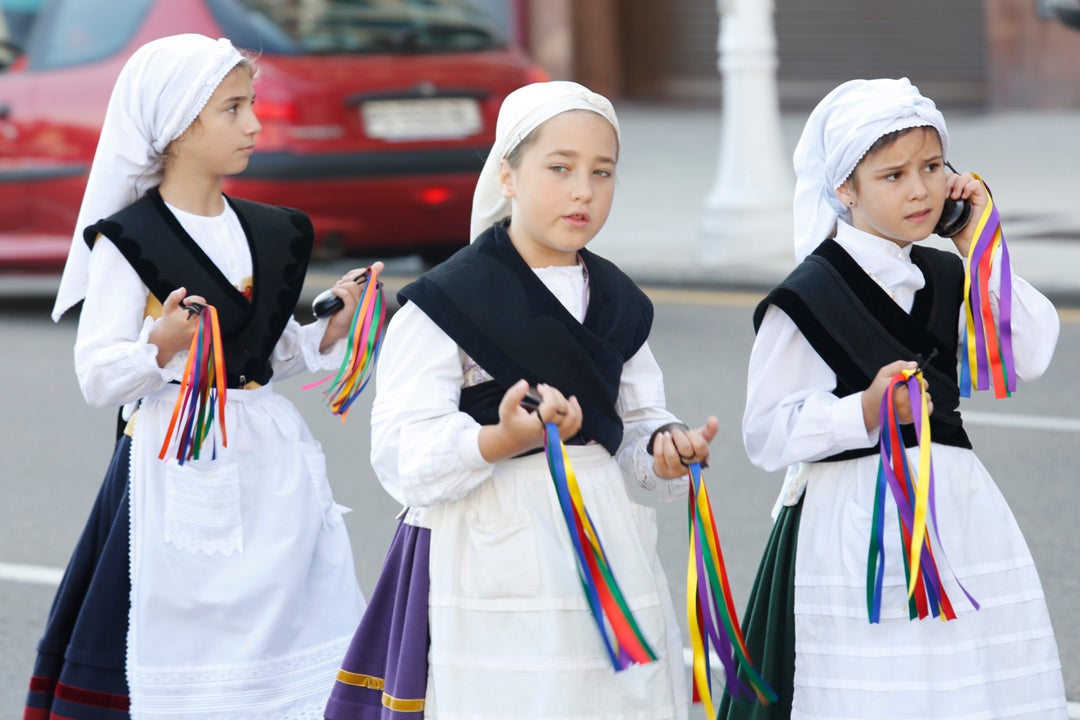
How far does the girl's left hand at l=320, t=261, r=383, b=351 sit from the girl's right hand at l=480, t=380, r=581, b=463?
1004 mm

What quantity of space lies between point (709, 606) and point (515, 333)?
574 millimetres

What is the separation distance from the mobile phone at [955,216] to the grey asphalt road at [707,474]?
159 cm

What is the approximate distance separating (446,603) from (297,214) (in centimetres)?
140

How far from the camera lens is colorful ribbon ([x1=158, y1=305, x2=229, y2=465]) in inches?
160

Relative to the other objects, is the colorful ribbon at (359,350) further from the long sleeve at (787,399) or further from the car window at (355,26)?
the car window at (355,26)

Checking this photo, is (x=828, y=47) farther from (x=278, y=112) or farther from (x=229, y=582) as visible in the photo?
(x=229, y=582)

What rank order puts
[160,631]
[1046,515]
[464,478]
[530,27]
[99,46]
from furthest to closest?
[530,27] < [99,46] < [1046,515] < [160,631] < [464,478]

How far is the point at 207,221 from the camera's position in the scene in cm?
431

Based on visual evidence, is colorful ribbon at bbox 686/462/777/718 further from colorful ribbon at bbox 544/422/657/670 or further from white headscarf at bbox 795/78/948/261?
white headscarf at bbox 795/78/948/261

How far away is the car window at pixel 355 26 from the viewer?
958cm

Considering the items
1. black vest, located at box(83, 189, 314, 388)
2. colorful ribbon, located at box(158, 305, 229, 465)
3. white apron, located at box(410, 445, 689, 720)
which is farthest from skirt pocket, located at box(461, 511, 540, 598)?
black vest, located at box(83, 189, 314, 388)

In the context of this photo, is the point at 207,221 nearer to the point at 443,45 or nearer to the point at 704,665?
the point at 704,665

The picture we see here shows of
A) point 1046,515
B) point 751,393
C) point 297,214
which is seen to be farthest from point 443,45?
point 751,393

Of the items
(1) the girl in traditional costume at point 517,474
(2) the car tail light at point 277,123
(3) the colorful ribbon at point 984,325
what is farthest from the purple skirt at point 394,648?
(2) the car tail light at point 277,123
